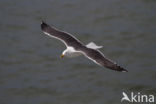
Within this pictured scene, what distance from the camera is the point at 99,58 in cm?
1235

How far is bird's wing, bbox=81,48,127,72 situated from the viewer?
1193cm

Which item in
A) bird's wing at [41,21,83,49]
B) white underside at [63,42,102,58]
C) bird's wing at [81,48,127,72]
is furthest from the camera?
bird's wing at [41,21,83,49]

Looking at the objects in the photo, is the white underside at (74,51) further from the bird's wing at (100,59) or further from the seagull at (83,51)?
the bird's wing at (100,59)

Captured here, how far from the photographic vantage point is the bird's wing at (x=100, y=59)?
1193cm

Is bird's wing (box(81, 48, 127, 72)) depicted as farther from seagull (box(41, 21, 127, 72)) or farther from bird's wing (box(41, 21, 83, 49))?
bird's wing (box(41, 21, 83, 49))

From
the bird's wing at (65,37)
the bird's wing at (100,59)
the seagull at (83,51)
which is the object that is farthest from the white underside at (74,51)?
the bird's wing at (100,59)

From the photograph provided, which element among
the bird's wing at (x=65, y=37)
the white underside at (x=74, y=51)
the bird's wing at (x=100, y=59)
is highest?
the bird's wing at (x=65, y=37)

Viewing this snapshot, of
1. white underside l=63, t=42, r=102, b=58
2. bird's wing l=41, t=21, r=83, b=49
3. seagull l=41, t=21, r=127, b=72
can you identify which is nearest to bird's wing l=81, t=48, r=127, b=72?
seagull l=41, t=21, r=127, b=72

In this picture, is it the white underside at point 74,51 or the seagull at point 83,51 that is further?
the white underside at point 74,51

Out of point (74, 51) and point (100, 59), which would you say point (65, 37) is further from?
point (100, 59)

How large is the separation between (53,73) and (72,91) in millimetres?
1108

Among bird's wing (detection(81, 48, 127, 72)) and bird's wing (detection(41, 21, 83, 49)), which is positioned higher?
bird's wing (detection(41, 21, 83, 49))

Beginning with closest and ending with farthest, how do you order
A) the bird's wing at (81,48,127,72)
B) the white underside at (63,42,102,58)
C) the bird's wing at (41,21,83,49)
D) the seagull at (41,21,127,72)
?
1. the bird's wing at (81,48,127,72)
2. the seagull at (41,21,127,72)
3. the white underside at (63,42,102,58)
4. the bird's wing at (41,21,83,49)

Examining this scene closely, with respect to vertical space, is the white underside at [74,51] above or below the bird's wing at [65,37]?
below
